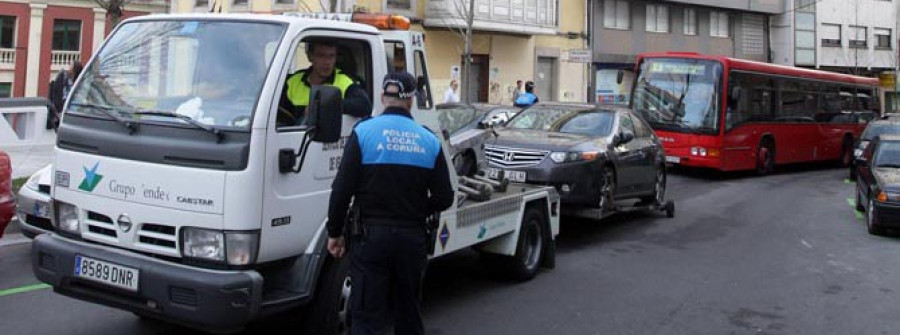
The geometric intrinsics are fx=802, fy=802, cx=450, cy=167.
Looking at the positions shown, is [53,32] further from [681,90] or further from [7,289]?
[7,289]

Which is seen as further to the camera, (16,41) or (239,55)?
(16,41)

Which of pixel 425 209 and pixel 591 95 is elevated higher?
pixel 591 95

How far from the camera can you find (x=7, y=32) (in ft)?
124

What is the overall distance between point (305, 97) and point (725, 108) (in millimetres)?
14455

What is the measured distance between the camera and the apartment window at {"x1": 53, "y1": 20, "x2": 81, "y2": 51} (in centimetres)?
3912

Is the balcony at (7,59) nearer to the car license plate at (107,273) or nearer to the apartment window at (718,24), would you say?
the apartment window at (718,24)

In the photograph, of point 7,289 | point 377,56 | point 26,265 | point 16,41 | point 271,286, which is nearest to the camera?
point 271,286

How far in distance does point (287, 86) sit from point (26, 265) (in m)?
4.35

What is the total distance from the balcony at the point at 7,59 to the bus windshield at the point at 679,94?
31612mm

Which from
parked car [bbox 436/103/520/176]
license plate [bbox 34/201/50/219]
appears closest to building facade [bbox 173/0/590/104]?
parked car [bbox 436/103/520/176]

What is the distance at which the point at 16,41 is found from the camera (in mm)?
37906

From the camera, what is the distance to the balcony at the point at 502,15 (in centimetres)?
2562

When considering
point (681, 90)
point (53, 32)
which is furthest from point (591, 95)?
point (53, 32)

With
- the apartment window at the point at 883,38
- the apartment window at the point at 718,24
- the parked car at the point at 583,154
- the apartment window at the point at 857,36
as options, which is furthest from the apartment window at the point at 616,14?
the apartment window at the point at 883,38
